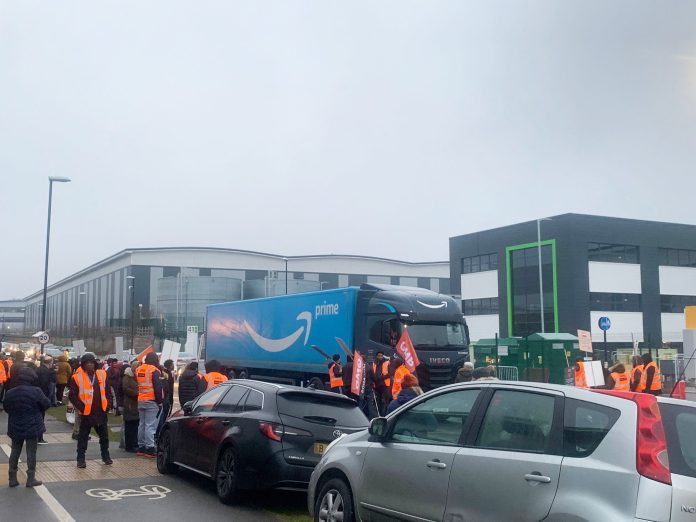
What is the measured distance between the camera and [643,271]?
55.2m

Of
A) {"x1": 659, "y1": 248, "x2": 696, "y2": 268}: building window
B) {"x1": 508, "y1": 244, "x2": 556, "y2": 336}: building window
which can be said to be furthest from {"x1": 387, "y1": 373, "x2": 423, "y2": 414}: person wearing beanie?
{"x1": 659, "y1": 248, "x2": 696, "y2": 268}: building window

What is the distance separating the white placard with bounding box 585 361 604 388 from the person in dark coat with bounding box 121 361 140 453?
9473 millimetres

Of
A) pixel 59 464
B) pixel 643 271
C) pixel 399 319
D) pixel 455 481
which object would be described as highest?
pixel 643 271

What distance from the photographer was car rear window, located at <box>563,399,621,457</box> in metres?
A: 4.97

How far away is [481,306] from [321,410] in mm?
52368

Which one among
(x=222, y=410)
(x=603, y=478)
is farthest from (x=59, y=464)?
(x=603, y=478)

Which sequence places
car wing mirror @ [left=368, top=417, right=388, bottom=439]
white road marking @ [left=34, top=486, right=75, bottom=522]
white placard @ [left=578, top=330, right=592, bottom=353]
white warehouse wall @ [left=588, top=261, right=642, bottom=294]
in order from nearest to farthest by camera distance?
car wing mirror @ [left=368, top=417, right=388, bottom=439] < white road marking @ [left=34, top=486, right=75, bottom=522] < white placard @ [left=578, top=330, right=592, bottom=353] < white warehouse wall @ [left=588, top=261, right=642, bottom=294]

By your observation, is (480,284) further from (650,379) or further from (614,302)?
(650,379)

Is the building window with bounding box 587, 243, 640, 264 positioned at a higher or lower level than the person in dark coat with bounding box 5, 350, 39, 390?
higher

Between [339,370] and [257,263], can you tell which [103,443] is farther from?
[257,263]

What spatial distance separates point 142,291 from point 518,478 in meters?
86.9

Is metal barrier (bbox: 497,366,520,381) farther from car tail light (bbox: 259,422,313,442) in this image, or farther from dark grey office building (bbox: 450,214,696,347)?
dark grey office building (bbox: 450,214,696,347)

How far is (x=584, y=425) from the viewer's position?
5109 mm

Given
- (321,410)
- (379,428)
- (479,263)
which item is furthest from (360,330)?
(479,263)
